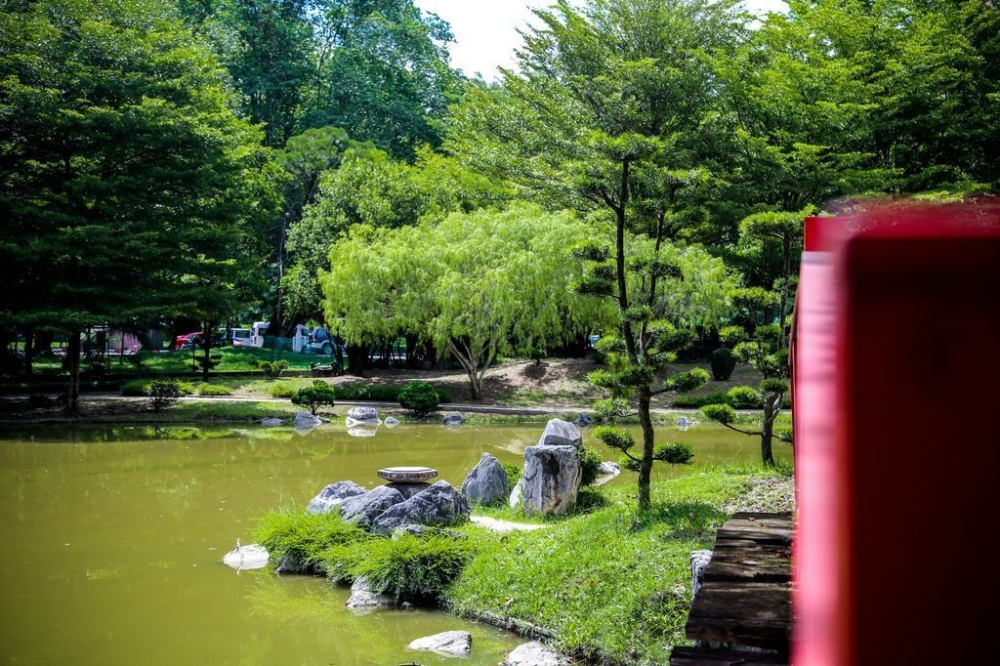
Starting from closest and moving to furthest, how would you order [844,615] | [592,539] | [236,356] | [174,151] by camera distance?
[844,615] < [592,539] < [174,151] < [236,356]

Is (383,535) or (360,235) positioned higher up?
(360,235)

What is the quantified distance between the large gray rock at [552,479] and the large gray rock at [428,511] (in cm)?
90

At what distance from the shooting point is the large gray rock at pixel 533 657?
21.8 feet

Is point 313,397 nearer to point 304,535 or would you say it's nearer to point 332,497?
point 332,497

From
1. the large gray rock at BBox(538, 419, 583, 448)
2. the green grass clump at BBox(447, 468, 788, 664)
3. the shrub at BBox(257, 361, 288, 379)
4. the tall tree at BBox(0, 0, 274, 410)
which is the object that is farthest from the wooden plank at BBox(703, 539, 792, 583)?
the shrub at BBox(257, 361, 288, 379)

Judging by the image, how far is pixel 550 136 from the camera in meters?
29.2

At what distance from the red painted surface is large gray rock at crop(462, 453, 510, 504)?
1172cm

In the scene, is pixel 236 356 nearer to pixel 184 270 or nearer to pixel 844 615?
pixel 184 270

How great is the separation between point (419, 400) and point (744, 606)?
2192cm

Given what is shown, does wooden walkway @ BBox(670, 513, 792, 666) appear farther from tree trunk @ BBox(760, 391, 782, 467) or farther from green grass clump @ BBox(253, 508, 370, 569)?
tree trunk @ BBox(760, 391, 782, 467)

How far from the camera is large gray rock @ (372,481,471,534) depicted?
9.79 metres

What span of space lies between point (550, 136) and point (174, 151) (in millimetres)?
11755

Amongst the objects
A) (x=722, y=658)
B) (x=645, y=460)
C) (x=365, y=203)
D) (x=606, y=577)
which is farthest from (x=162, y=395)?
(x=722, y=658)

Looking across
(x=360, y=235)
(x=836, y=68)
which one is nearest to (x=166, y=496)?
(x=836, y=68)
